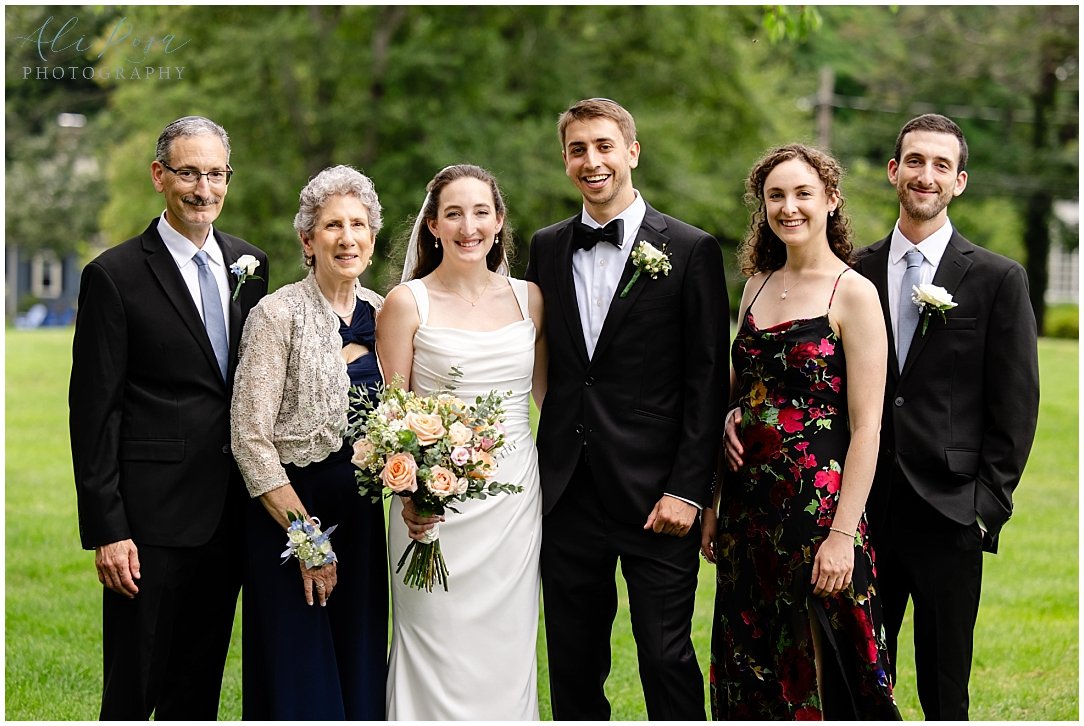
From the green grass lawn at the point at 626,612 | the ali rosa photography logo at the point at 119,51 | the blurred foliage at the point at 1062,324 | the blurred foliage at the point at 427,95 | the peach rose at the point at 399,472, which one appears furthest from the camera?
the blurred foliage at the point at 1062,324

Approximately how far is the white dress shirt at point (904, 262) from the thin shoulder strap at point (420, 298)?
1.93m

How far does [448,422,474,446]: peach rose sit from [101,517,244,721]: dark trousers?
116 centimetres

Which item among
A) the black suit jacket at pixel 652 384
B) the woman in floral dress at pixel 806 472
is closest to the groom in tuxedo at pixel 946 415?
the woman in floral dress at pixel 806 472

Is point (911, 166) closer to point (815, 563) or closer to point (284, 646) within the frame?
point (815, 563)

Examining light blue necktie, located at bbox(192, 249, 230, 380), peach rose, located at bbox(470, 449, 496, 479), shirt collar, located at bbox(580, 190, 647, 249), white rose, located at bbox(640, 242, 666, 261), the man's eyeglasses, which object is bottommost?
peach rose, located at bbox(470, 449, 496, 479)

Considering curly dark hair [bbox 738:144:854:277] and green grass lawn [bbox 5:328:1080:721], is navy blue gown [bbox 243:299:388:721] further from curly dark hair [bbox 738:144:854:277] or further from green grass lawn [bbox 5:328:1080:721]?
green grass lawn [bbox 5:328:1080:721]

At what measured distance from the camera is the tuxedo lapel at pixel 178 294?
466cm

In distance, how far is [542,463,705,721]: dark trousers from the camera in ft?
15.9

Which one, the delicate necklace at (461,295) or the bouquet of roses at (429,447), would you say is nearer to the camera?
the bouquet of roses at (429,447)

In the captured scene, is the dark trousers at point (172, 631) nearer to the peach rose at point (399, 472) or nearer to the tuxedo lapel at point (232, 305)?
the tuxedo lapel at point (232, 305)

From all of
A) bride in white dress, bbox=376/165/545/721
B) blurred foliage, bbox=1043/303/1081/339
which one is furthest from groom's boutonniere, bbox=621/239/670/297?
blurred foliage, bbox=1043/303/1081/339

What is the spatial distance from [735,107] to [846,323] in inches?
884

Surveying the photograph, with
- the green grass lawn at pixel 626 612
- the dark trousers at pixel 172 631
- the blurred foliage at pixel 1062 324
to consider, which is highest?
the blurred foliage at pixel 1062 324

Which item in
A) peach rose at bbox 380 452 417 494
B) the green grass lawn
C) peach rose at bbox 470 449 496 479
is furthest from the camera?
the green grass lawn
